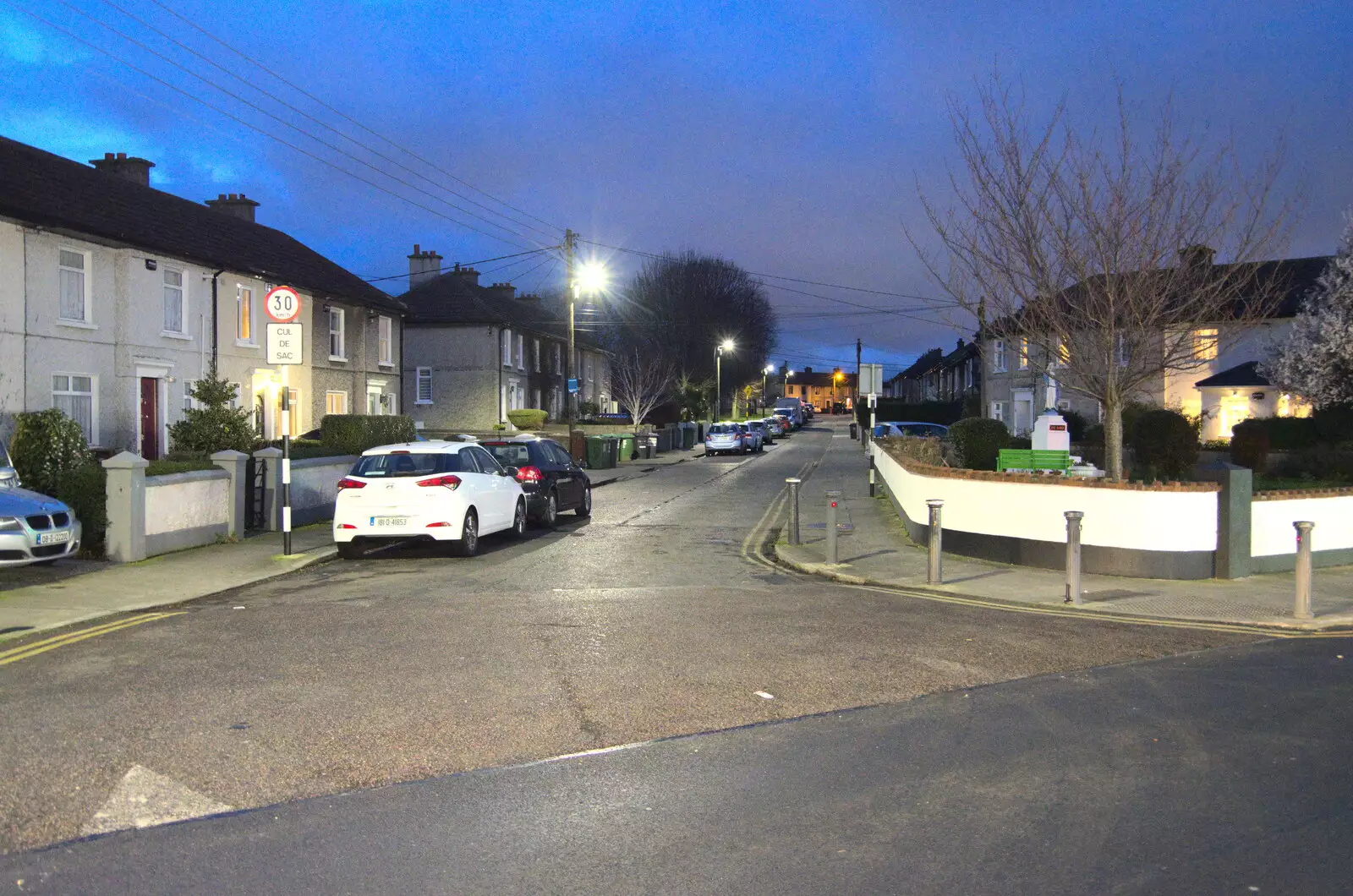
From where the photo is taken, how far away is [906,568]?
13.3 metres

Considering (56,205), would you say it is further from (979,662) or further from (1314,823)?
(1314,823)

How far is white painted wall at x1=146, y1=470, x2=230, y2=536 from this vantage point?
1403 centimetres

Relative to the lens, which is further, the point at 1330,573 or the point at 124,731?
the point at 1330,573

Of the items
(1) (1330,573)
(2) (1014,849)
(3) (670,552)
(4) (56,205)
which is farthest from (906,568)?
(4) (56,205)

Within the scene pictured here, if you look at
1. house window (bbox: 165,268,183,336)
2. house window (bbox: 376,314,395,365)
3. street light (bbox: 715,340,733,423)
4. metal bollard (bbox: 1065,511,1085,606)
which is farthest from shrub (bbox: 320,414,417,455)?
street light (bbox: 715,340,733,423)

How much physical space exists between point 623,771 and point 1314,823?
10.6 ft

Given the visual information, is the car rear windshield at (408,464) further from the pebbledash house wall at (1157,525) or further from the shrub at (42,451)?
the pebbledash house wall at (1157,525)

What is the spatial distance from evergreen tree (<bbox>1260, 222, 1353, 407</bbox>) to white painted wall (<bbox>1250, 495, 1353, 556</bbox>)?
19197 mm

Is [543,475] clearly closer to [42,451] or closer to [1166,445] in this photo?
[42,451]

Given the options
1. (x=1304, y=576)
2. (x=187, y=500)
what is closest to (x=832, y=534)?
(x=1304, y=576)

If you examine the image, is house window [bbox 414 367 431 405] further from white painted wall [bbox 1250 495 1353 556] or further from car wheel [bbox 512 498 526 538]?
white painted wall [bbox 1250 495 1353 556]

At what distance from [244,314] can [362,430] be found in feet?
14.0

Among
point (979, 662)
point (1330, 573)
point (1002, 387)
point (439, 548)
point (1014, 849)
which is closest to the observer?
point (1014, 849)

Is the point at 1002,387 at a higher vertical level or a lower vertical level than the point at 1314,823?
higher
